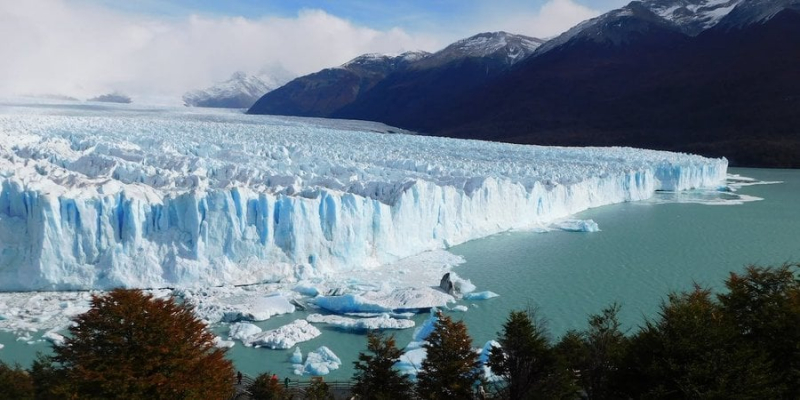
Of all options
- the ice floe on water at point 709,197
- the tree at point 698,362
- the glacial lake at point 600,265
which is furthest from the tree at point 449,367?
the ice floe on water at point 709,197

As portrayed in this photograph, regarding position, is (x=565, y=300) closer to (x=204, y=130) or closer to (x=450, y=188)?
(x=450, y=188)

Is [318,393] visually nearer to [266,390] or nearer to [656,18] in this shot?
[266,390]

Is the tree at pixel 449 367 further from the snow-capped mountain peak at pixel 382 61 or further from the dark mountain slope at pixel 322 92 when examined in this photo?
the snow-capped mountain peak at pixel 382 61

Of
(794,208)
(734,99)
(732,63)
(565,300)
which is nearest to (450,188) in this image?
(565,300)

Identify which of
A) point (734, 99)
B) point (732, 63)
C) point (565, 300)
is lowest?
point (565, 300)

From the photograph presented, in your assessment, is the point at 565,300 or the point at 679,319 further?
the point at 565,300

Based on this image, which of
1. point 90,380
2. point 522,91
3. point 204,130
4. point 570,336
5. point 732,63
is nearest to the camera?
point 90,380

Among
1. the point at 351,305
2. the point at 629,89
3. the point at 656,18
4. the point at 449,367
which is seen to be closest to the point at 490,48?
the point at 656,18
